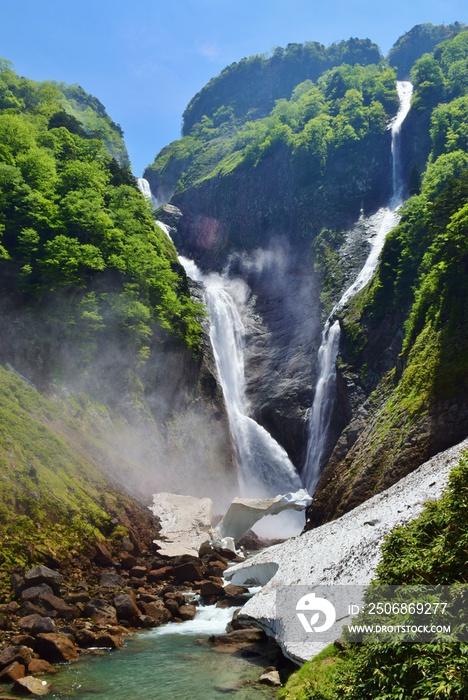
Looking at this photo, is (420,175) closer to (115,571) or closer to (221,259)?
(221,259)

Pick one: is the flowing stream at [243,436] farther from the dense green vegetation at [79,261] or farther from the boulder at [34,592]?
the boulder at [34,592]

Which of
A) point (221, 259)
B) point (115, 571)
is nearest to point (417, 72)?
point (221, 259)

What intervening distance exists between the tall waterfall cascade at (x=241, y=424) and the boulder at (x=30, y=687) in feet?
105

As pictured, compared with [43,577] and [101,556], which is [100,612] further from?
[101,556]

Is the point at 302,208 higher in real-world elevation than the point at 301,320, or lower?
higher

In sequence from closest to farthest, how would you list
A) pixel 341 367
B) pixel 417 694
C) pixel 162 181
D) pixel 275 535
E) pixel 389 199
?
pixel 417 694 → pixel 275 535 → pixel 341 367 → pixel 389 199 → pixel 162 181

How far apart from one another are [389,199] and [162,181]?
6155cm

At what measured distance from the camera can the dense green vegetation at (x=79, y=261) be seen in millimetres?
38719

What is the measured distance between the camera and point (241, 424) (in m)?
56.1

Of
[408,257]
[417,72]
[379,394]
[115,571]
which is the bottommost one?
[115,571]

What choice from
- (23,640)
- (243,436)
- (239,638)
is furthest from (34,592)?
(243,436)

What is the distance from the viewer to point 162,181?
122 metres

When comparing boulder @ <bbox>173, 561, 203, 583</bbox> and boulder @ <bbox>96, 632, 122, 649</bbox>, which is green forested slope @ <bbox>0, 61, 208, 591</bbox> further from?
boulder @ <bbox>96, 632, 122, 649</bbox>

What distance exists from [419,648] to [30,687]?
35.3 feet
